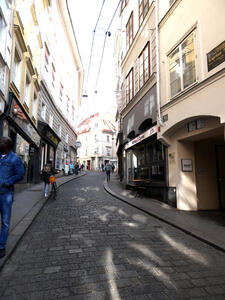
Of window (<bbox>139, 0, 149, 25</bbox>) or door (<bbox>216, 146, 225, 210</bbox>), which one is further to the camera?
window (<bbox>139, 0, 149, 25</bbox>)

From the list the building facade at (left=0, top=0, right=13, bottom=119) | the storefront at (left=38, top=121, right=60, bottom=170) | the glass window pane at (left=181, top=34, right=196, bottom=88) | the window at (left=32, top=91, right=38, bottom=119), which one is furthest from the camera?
the storefront at (left=38, top=121, right=60, bottom=170)

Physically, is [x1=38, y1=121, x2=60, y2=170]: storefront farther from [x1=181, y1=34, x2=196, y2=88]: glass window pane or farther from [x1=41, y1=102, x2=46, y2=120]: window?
[x1=181, y1=34, x2=196, y2=88]: glass window pane

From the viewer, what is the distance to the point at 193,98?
638 centimetres

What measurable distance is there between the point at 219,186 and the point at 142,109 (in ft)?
18.1

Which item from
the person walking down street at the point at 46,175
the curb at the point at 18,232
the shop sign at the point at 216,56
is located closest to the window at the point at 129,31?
the shop sign at the point at 216,56

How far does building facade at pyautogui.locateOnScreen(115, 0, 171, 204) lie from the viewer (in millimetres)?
9211

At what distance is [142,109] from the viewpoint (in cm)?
1099

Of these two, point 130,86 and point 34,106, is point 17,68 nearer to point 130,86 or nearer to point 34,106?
point 34,106

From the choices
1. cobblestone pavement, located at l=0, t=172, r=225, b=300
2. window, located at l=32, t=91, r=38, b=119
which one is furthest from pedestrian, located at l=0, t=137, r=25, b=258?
window, located at l=32, t=91, r=38, b=119

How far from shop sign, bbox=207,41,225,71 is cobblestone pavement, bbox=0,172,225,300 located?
15.3 ft

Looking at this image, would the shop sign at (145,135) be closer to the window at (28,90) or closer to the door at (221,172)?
the door at (221,172)

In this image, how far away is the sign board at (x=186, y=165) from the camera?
7.41m

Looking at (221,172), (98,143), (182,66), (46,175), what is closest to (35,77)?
(46,175)

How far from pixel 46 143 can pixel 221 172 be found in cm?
1276
